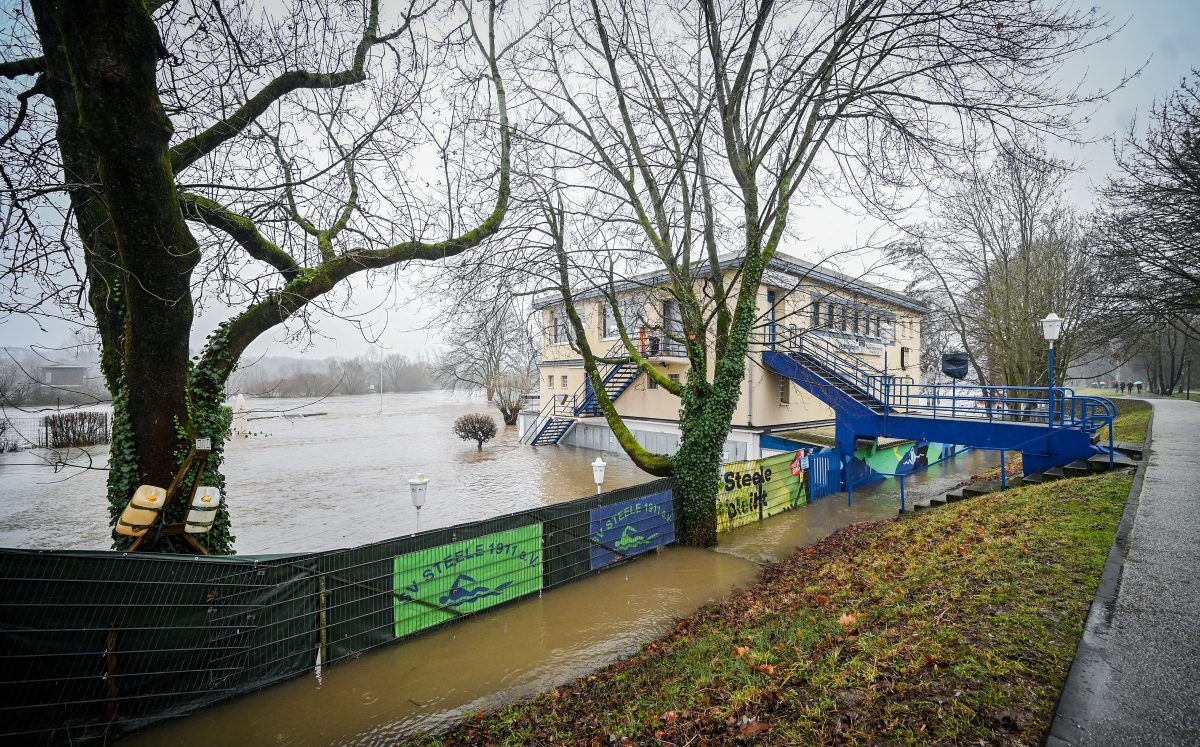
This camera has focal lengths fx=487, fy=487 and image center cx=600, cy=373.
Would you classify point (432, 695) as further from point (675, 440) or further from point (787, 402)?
point (787, 402)

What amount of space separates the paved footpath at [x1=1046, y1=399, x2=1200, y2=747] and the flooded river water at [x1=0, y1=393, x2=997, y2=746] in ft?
14.3

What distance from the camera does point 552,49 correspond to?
9.62 m

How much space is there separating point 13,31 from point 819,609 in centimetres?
1036

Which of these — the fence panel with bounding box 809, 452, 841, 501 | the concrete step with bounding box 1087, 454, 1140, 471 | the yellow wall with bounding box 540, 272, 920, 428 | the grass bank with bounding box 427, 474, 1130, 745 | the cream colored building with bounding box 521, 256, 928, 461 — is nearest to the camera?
the grass bank with bounding box 427, 474, 1130, 745

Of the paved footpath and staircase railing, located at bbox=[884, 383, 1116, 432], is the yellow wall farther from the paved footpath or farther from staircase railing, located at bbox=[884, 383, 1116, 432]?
the paved footpath

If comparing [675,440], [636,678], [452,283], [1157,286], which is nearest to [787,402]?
[675,440]

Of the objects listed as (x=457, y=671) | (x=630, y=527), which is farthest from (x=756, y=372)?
(x=457, y=671)

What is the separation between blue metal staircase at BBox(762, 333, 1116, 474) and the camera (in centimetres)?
1056

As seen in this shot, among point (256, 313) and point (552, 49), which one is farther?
point (552, 49)

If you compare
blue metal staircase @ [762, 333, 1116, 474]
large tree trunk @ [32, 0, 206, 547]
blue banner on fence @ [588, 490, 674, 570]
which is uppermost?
large tree trunk @ [32, 0, 206, 547]

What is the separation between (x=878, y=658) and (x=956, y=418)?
12.0 metres

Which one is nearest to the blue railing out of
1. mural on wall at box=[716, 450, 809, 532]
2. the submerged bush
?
mural on wall at box=[716, 450, 809, 532]

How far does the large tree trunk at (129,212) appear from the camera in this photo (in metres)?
3.66

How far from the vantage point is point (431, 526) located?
12062 millimetres
